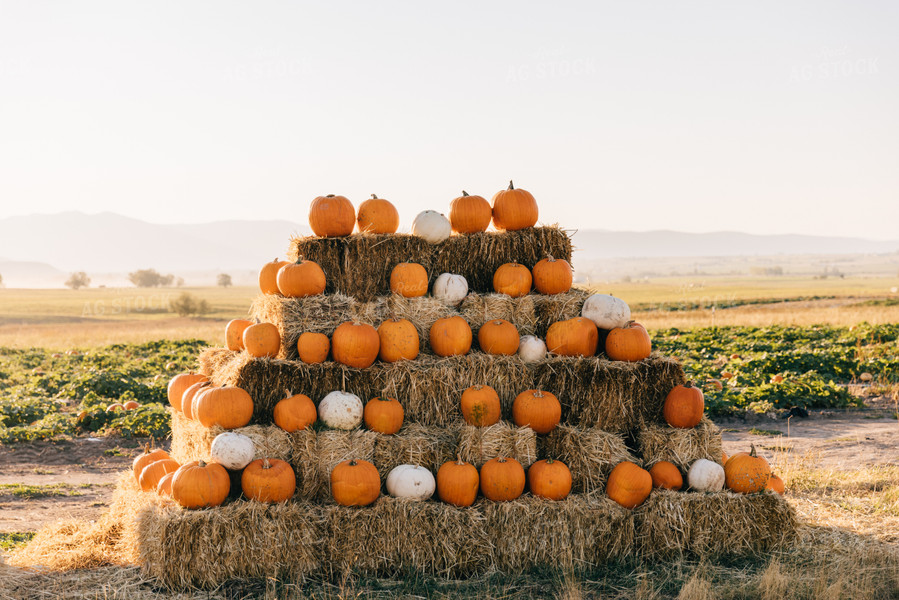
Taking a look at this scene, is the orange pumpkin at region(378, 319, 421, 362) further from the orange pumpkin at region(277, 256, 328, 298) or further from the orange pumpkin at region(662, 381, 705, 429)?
the orange pumpkin at region(662, 381, 705, 429)

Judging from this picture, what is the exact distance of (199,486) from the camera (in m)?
5.10

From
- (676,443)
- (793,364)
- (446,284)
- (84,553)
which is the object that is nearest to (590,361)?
(676,443)

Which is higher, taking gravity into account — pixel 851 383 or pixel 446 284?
pixel 446 284

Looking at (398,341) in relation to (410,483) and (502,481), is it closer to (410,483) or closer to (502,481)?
(410,483)

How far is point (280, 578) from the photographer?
4969 millimetres

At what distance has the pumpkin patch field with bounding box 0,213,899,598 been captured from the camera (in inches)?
197

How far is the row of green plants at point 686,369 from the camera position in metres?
10.5

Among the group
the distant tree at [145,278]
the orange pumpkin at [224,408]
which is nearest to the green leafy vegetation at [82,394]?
the orange pumpkin at [224,408]

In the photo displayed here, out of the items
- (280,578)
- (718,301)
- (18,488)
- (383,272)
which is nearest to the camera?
(280,578)

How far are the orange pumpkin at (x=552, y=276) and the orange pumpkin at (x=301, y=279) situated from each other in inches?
86.9

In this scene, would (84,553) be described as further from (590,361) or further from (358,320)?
(590,361)

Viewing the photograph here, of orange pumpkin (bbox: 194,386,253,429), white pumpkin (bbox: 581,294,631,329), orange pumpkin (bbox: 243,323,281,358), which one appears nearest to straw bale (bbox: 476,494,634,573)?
white pumpkin (bbox: 581,294,631,329)

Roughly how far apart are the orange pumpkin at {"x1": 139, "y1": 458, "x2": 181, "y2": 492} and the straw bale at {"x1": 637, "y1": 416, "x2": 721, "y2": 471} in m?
4.11

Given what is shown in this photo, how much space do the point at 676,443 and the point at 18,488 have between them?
7.03 meters
